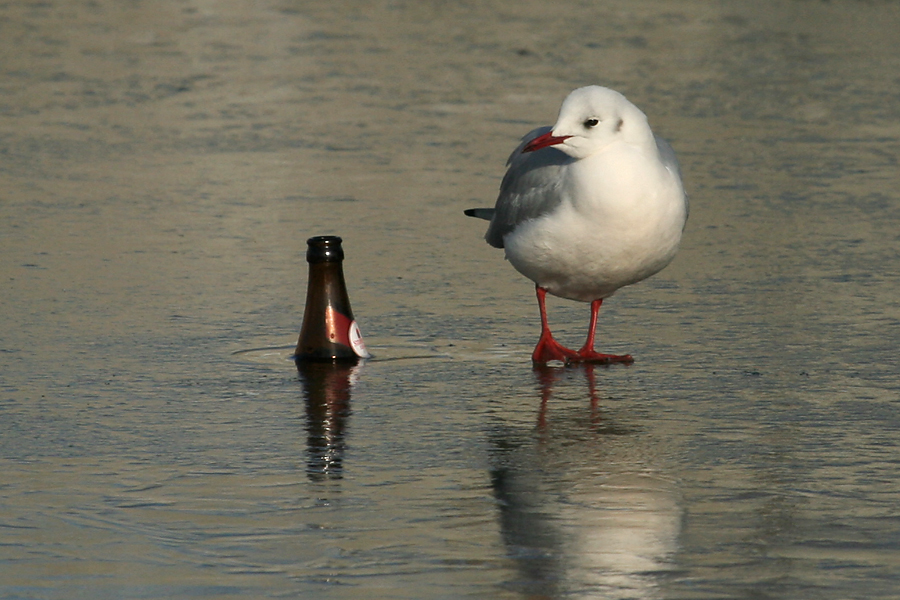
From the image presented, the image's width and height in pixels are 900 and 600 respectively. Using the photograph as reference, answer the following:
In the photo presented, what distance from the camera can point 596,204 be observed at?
25.3 feet

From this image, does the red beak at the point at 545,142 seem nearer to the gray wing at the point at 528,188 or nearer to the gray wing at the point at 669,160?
the gray wing at the point at 528,188

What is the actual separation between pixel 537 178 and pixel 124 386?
211cm

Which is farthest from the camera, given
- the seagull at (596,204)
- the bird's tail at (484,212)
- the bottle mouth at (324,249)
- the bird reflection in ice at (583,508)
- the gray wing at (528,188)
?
the bird's tail at (484,212)

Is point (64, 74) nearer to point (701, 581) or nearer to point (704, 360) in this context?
point (704, 360)

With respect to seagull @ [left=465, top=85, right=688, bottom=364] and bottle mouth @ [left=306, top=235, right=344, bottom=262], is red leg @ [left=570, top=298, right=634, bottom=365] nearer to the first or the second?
seagull @ [left=465, top=85, right=688, bottom=364]

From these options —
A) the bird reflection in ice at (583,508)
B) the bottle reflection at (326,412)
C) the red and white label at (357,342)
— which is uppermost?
the red and white label at (357,342)

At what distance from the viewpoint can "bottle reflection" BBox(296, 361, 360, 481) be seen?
632cm

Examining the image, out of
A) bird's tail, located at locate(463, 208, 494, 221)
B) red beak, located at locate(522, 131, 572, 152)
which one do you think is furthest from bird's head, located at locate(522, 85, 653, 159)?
bird's tail, located at locate(463, 208, 494, 221)

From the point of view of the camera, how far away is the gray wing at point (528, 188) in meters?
8.02

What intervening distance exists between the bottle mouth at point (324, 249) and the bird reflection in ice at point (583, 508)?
165 cm

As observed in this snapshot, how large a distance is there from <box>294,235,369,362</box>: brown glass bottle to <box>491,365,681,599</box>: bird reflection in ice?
1313 millimetres

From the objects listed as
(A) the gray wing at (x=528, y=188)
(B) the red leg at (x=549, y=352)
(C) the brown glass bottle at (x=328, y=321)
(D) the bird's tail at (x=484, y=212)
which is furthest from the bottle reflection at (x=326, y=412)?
(D) the bird's tail at (x=484, y=212)

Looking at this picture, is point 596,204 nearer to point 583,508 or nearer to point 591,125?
point 591,125

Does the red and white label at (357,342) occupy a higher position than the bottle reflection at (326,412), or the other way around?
the red and white label at (357,342)
